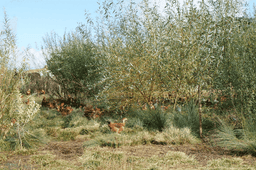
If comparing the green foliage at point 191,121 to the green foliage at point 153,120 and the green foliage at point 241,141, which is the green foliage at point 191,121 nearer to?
the green foliage at point 153,120

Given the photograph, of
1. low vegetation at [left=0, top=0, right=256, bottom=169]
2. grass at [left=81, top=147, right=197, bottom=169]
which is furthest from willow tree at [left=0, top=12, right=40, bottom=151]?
grass at [left=81, top=147, right=197, bottom=169]

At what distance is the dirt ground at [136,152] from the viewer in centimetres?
327

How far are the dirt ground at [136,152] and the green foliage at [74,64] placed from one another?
2.94 meters

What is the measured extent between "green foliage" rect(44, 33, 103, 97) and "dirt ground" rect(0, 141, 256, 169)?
294 centimetres

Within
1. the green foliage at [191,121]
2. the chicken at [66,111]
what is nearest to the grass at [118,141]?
the green foliage at [191,121]

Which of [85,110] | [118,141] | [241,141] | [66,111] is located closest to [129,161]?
[118,141]

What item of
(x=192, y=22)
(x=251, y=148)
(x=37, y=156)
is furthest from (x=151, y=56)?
(x=37, y=156)

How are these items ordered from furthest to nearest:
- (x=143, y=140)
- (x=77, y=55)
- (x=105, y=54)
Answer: (x=77, y=55) < (x=105, y=54) < (x=143, y=140)

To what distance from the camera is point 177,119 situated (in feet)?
16.3

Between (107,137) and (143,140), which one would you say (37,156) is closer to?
(107,137)

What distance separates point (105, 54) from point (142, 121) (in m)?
2.13

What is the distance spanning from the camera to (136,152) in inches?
143

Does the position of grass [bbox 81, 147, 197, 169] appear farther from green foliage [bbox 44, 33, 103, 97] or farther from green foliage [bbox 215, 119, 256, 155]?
green foliage [bbox 44, 33, 103, 97]

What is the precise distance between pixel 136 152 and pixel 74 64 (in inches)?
178
